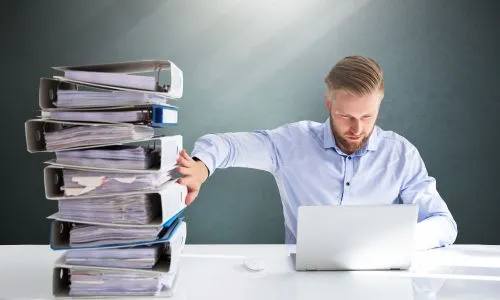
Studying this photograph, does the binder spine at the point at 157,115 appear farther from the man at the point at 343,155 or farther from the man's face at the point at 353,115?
the man's face at the point at 353,115

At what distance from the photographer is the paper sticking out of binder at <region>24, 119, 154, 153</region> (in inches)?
48.0

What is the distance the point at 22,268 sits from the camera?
1.47 m

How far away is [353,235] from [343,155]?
813 mm

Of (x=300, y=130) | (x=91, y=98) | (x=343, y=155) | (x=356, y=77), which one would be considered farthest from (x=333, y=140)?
(x=91, y=98)

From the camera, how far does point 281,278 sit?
54.2 inches

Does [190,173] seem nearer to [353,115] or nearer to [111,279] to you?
[111,279]

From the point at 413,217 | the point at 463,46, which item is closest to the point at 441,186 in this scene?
the point at 463,46

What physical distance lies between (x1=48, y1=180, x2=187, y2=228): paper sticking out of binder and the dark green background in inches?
75.0

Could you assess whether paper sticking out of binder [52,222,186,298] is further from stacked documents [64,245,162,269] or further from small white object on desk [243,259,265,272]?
small white object on desk [243,259,265,272]

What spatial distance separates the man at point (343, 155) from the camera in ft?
6.43

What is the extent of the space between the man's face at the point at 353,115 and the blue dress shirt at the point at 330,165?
0.28 ft

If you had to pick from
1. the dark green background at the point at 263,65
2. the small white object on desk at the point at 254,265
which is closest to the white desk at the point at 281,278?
the small white object on desk at the point at 254,265

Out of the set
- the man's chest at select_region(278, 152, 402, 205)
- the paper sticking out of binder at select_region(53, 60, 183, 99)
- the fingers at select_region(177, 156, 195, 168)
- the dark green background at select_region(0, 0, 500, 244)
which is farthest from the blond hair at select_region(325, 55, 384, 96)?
the dark green background at select_region(0, 0, 500, 244)

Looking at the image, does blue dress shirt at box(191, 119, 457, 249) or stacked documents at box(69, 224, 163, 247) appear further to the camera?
blue dress shirt at box(191, 119, 457, 249)
